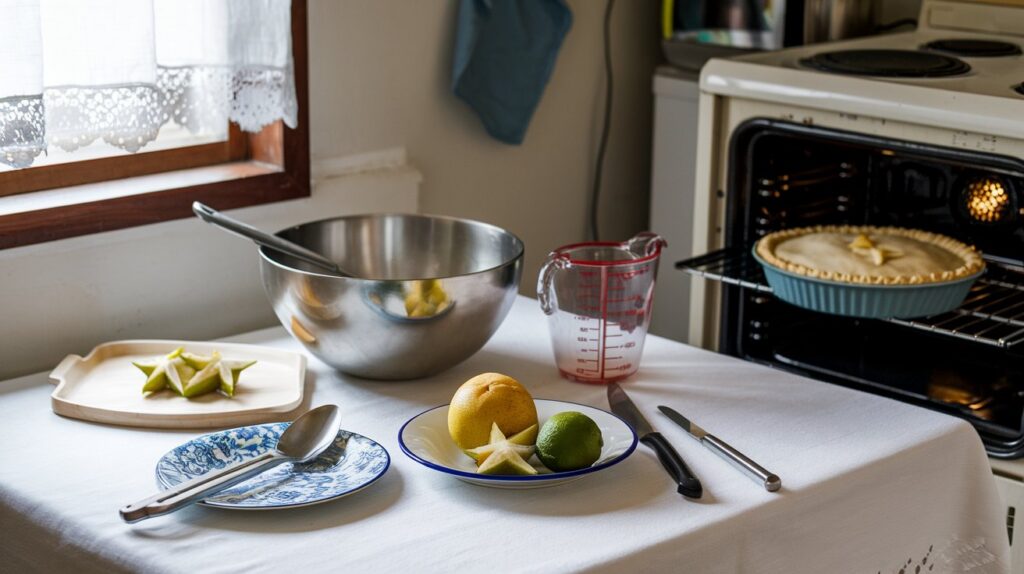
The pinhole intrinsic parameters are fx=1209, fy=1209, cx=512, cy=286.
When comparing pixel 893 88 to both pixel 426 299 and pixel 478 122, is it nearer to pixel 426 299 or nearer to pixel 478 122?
pixel 426 299

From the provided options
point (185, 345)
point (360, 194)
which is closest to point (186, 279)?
point (185, 345)

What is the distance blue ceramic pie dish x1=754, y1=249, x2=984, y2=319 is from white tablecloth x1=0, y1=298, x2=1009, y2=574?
128 millimetres

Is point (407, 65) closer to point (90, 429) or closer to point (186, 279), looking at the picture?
point (186, 279)

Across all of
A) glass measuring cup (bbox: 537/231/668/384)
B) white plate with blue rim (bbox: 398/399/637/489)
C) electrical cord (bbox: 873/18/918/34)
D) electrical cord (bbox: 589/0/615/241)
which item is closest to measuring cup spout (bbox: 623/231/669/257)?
glass measuring cup (bbox: 537/231/668/384)

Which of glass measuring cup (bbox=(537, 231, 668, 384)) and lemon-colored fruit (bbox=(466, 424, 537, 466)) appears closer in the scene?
lemon-colored fruit (bbox=(466, 424, 537, 466))

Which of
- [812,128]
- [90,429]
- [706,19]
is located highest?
[706,19]

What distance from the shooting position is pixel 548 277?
1.42m

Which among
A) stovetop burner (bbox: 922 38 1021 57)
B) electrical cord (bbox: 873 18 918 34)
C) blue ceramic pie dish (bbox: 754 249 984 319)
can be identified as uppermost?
electrical cord (bbox: 873 18 918 34)

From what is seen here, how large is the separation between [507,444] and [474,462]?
0.04 metres

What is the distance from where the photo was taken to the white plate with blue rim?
1143 millimetres

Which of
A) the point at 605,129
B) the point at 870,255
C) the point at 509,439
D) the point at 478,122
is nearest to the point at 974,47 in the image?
the point at 870,255

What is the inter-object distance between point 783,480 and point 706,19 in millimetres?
1243

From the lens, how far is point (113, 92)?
154 cm

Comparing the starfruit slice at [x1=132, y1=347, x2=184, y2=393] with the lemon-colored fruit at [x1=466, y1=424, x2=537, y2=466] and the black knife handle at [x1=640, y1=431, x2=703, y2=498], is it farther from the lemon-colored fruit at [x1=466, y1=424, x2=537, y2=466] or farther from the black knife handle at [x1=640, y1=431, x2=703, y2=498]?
the black knife handle at [x1=640, y1=431, x2=703, y2=498]
